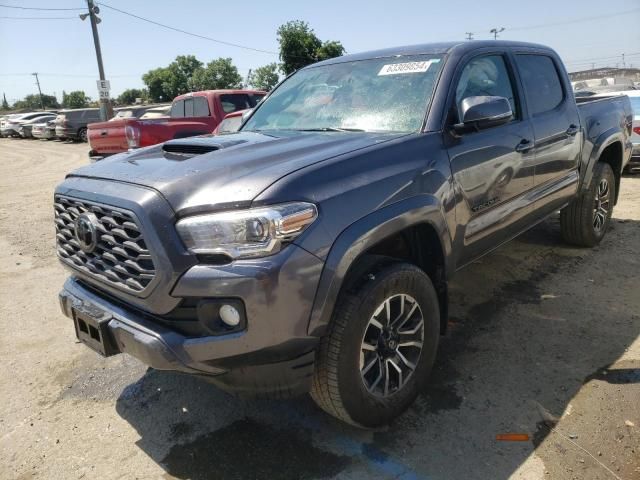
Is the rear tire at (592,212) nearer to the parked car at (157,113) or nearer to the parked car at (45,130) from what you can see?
the parked car at (157,113)

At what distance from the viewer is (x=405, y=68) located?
324 cm

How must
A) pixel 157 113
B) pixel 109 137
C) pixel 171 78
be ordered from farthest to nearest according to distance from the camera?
pixel 171 78 < pixel 157 113 < pixel 109 137

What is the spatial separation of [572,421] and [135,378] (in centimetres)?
259

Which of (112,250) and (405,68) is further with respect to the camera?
(405,68)

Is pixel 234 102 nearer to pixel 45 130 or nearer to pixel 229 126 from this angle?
pixel 229 126

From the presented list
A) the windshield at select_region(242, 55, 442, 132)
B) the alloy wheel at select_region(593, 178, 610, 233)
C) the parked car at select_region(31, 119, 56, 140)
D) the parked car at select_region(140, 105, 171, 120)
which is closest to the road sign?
the parked car at select_region(140, 105, 171, 120)

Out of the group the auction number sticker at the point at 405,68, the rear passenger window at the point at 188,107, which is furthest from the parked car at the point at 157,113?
the auction number sticker at the point at 405,68

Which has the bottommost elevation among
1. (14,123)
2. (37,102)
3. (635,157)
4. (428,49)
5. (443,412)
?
(443,412)

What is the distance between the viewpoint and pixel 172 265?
6.74 feet

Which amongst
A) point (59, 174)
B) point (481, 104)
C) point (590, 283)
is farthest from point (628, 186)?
point (59, 174)

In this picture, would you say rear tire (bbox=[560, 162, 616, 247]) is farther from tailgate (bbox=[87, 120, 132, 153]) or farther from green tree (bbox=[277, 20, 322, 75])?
green tree (bbox=[277, 20, 322, 75])

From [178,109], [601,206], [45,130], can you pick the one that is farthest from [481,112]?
[45,130]

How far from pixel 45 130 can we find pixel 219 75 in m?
35.1

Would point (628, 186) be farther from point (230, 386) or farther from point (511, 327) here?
point (230, 386)
